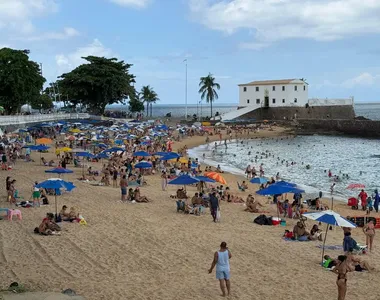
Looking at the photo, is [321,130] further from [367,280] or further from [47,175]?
[367,280]

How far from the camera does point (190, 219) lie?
1805cm

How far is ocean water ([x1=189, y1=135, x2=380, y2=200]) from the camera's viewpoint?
33.8 metres

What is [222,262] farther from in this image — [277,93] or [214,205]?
[277,93]

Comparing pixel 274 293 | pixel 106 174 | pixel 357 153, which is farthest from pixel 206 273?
pixel 357 153

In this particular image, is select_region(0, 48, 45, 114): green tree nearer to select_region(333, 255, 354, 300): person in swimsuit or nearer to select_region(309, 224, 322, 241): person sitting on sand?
select_region(309, 224, 322, 241): person sitting on sand

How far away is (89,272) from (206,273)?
106 inches

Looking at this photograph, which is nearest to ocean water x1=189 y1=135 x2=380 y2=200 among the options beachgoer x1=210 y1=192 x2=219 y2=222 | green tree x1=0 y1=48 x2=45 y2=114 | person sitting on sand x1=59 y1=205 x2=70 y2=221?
beachgoer x1=210 y1=192 x2=219 y2=222

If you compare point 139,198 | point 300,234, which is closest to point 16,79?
point 139,198

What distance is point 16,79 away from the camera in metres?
52.5

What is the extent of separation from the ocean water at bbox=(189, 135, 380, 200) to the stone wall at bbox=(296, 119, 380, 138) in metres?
7.37

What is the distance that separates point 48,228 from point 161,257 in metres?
3.83

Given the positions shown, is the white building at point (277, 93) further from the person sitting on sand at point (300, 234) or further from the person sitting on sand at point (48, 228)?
the person sitting on sand at point (48, 228)

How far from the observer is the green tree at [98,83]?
240 feet

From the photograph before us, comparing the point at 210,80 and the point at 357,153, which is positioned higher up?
the point at 210,80
